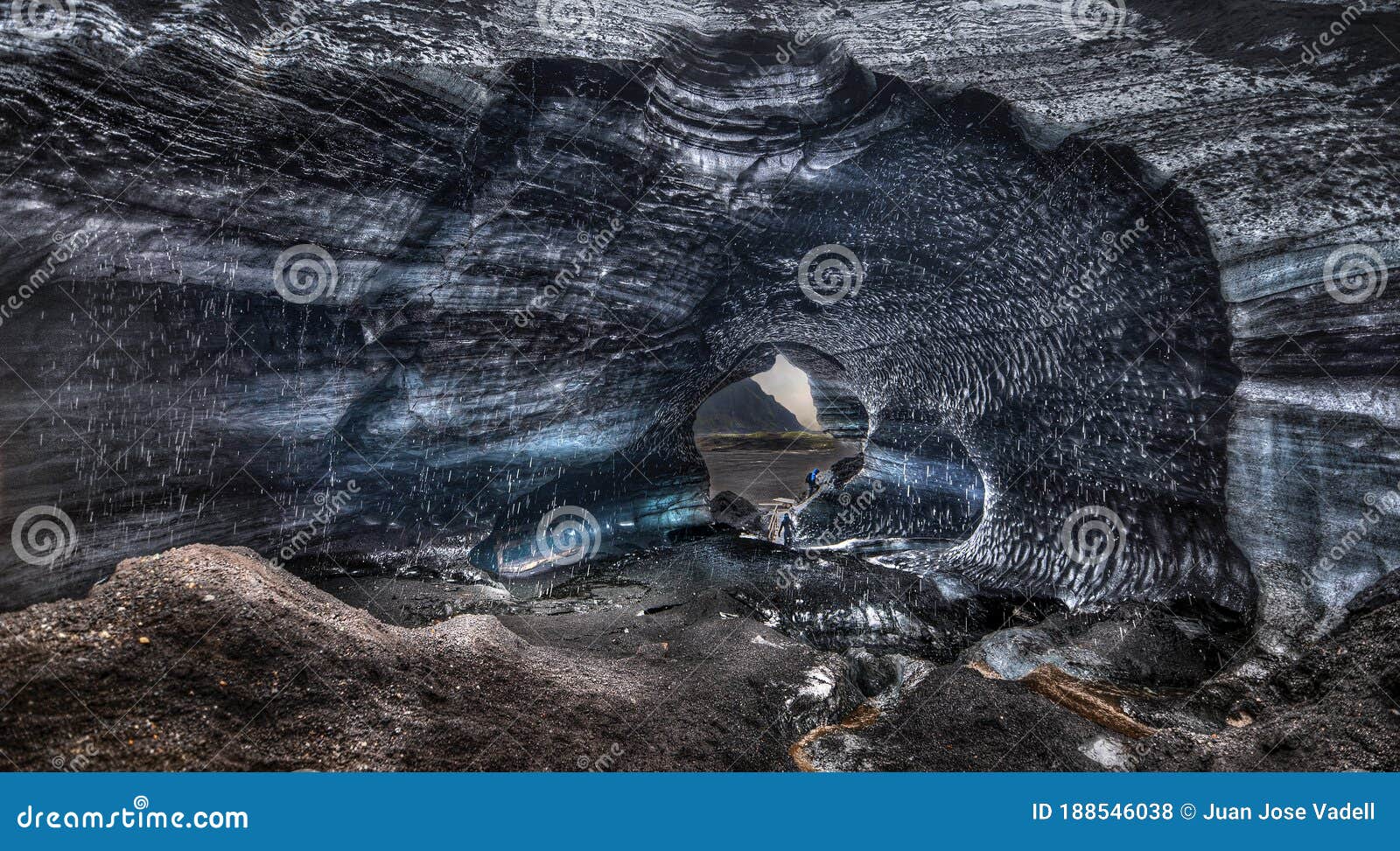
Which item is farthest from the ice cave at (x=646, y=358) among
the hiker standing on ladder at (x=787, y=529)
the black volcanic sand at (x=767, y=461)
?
the black volcanic sand at (x=767, y=461)

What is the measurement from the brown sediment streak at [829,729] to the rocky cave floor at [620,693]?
0.02 metres

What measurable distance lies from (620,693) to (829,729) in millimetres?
1399

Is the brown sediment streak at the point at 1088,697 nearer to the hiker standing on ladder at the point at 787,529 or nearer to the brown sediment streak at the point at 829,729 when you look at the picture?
the brown sediment streak at the point at 829,729

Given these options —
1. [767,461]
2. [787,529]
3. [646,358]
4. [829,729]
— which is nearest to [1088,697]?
[829,729]

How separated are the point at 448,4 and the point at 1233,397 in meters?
7.29

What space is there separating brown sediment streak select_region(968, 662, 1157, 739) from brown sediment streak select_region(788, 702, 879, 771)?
94 centimetres

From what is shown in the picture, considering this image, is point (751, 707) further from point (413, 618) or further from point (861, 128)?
point (861, 128)

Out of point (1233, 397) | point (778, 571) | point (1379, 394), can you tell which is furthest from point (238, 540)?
point (1379, 394)

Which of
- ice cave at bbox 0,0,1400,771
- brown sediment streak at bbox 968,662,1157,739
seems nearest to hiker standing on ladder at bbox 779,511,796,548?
ice cave at bbox 0,0,1400,771

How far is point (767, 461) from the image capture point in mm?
29234

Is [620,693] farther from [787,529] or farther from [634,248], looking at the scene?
[787,529]

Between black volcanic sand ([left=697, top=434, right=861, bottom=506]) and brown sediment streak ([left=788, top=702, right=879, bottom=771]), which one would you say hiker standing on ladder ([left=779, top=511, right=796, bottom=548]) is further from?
brown sediment streak ([left=788, top=702, right=879, bottom=771])

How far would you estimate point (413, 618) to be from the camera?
20.0ft

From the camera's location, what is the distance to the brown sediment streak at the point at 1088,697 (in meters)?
4.02
